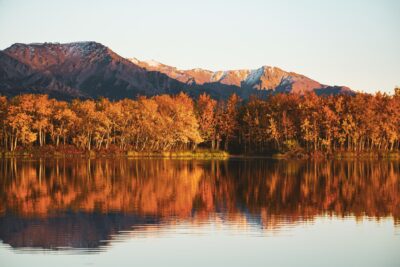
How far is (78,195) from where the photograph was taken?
43844 millimetres

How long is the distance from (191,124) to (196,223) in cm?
8494

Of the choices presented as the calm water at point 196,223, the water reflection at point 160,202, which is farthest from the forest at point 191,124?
A: the calm water at point 196,223

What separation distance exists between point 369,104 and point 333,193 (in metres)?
71.3

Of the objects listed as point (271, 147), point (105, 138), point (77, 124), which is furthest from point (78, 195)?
point (271, 147)

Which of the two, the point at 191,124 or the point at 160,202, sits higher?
the point at 191,124

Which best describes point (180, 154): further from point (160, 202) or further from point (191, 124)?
point (160, 202)

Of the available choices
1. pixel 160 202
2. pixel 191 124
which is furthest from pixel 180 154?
pixel 160 202

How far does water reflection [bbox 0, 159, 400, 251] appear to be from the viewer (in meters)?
30.0

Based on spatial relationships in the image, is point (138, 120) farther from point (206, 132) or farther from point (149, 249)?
point (149, 249)

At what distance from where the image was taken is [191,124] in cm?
11700

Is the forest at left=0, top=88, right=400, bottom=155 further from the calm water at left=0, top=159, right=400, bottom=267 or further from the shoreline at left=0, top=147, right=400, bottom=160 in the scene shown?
the calm water at left=0, top=159, right=400, bottom=267

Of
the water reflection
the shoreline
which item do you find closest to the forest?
the shoreline

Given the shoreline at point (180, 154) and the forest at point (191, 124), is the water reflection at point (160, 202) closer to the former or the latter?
the shoreline at point (180, 154)

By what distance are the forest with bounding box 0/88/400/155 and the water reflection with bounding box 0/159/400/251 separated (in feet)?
152
